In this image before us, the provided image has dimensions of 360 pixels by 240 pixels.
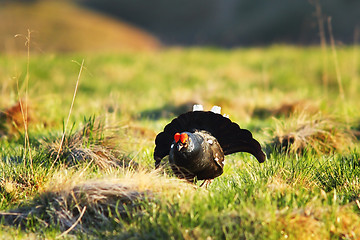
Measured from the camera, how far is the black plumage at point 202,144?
161 inches

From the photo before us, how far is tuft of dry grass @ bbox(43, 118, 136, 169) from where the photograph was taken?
15.4 ft

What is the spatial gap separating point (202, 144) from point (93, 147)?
51.4 inches

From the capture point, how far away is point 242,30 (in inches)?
971

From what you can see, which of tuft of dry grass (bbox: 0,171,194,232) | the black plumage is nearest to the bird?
the black plumage

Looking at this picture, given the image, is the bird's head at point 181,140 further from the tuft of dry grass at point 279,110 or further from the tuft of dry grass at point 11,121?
the tuft of dry grass at point 279,110

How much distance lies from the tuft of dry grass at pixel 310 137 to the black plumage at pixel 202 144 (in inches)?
35.1

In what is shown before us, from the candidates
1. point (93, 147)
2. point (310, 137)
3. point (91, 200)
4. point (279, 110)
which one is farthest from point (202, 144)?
point (279, 110)

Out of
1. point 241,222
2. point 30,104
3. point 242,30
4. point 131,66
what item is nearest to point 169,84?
point 131,66

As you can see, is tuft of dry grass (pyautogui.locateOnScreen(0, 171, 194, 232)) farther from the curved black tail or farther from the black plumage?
the curved black tail

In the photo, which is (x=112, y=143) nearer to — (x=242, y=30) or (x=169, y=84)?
(x=169, y=84)

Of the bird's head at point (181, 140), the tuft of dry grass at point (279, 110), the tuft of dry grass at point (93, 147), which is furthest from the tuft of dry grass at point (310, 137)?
the tuft of dry grass at point (279, 110)

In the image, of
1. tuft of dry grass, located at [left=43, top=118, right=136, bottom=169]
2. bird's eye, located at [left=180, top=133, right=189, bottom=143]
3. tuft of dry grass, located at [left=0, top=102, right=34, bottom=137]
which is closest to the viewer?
bird's eye, located at [left=180, top=133, right=189, bottom=143]

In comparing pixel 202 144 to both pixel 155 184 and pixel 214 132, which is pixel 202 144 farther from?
pixel 155 184

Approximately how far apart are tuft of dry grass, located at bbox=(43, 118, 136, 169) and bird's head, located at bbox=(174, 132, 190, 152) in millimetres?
701
